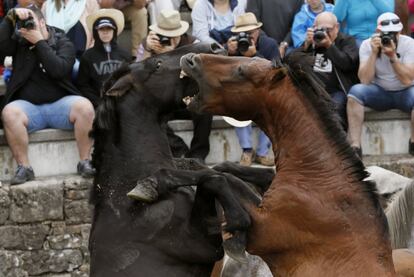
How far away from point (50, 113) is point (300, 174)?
4.66 metres

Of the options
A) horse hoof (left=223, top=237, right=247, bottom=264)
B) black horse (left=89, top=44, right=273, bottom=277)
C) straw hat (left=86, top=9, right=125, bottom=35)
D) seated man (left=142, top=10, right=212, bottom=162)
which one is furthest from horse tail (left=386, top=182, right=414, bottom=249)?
straw hat (left=86, top=9, right=125, bottom=35)

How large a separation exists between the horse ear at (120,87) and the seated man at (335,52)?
413 cm

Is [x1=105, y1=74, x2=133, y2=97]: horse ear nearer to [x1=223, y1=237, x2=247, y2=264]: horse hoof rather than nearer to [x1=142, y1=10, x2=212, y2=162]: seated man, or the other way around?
[x1=223, y1=237, x2=247, y2=264]: horse hoof

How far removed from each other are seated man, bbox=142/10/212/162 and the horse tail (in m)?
2.83

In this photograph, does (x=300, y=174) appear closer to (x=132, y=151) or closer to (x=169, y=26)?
(x=132, y=151)

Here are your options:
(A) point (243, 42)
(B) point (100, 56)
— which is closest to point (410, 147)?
(A) point (243, 42)

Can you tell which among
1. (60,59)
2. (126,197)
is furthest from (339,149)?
(60,59)

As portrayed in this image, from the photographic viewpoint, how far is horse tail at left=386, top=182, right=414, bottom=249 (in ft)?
21.6

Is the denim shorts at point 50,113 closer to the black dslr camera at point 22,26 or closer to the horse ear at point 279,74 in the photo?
the black dslr camera at point 22,26

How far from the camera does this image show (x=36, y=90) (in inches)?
365

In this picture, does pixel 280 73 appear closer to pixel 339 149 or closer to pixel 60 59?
pixel 339 149

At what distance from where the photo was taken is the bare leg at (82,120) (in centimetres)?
919

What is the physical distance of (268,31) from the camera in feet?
34.5

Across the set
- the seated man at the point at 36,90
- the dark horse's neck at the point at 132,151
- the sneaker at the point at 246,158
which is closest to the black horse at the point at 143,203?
the dark horse's neck at the point at 132,151
